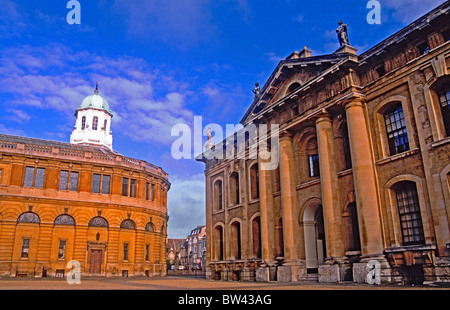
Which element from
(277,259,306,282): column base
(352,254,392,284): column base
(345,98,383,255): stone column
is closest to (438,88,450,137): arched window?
(345,98,383,255): stone column

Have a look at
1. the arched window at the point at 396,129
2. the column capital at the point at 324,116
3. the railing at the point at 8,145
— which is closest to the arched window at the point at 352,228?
the arched window at the point at 396,129

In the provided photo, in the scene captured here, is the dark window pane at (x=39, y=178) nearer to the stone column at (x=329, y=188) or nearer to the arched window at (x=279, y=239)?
the arched window at (x=279, y=239)

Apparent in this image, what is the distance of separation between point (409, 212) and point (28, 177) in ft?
117

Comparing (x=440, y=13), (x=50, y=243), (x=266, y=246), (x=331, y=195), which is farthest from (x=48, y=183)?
(x=440, y=13)

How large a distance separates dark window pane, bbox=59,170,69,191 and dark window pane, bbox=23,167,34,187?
2774 millimetres

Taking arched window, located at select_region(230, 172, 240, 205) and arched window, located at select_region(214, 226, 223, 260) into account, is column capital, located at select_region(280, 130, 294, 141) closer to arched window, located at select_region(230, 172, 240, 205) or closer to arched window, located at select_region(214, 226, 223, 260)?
arched window, located at select_region(230, 172, 240, 205)

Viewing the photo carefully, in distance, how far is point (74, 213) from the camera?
130 ft

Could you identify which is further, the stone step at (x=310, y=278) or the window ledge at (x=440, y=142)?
the stone step at (x=310, y=278)

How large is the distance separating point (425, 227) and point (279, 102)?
1272cm

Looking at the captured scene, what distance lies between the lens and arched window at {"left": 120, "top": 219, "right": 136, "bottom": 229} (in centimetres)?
4262

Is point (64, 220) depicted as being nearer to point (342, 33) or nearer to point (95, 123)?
point (342, 33)

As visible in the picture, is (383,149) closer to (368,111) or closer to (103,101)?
(368,111)

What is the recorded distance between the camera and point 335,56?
72.5 ft

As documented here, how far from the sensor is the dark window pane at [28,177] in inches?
1519
